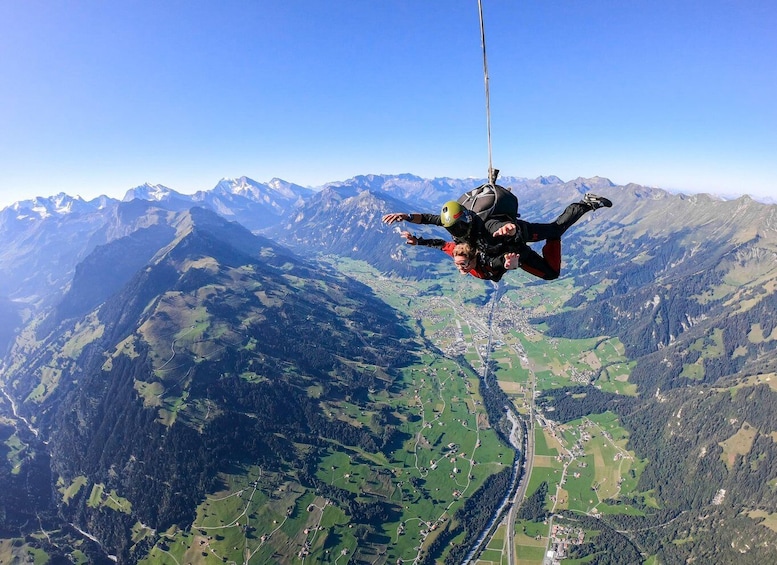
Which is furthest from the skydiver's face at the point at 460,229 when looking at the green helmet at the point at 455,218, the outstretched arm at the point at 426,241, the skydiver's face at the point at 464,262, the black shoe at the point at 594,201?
the black shoe at the point at 594,201

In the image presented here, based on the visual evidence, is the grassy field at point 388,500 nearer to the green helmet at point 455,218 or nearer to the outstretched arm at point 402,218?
the outstretched arm at point 402,218

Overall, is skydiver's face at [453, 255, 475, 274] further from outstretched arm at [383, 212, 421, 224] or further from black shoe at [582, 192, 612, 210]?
black shoe at [582, 192, 612, 210]

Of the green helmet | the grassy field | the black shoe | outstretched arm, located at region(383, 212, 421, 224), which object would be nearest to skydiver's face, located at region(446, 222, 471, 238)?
the green helmet

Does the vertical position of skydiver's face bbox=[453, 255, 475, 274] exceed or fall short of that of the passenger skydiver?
it falls short

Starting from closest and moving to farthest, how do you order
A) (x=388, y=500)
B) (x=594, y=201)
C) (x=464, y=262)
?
(x=464, y=262) < (x=594, y=201) < (x=388, y=500)

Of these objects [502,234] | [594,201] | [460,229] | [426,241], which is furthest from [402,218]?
[594,201]

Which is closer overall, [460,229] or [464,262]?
[460,229]

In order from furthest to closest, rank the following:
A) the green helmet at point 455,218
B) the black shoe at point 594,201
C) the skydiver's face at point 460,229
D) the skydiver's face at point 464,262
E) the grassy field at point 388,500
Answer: the grassy field at point 388,500
the black shoe at point 594,201
the skydiver's face at point 464,262
the skydiver's face at point 460,229
the green helmet at point 455,218

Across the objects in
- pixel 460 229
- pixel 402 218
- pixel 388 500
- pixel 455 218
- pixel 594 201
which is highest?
pixel 594 201

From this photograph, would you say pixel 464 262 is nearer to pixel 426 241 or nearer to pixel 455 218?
pixel 455 218

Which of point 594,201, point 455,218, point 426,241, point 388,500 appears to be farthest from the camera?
point 388,500
